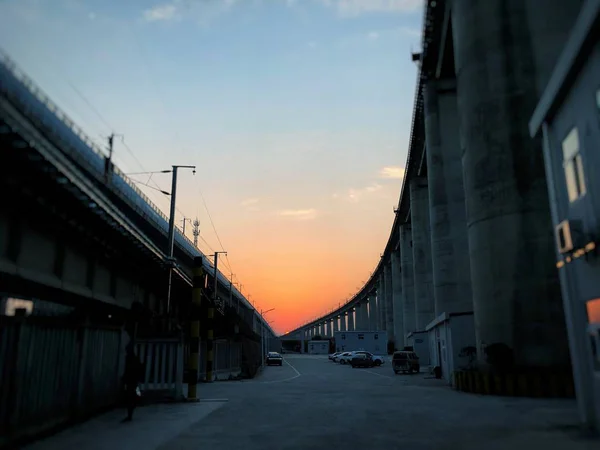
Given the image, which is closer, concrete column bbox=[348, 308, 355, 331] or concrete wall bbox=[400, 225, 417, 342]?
concrete wall bbox=[400, 225, 417, 342]

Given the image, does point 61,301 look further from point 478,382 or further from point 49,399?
point 478,382

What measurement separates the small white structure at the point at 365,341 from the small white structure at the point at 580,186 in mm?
75418

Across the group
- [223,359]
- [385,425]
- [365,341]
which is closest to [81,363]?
[385,425]

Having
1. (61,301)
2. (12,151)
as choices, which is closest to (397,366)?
(61,301)

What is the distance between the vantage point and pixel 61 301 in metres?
19.9

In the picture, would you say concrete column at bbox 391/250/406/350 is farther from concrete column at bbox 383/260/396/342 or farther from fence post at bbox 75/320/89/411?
fence post at bbox 75/320/89/411

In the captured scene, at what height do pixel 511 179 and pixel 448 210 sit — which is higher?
pixel 448 210

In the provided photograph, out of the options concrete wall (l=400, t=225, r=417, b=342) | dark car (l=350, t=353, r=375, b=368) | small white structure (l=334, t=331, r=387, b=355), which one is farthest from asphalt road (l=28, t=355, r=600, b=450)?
small white structure (l=334, t=331, r=387, b=355)

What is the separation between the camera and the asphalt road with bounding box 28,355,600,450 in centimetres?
1037

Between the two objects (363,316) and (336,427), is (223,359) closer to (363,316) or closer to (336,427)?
(336,427)

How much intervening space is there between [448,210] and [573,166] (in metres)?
33.8

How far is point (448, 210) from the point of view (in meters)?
46.1

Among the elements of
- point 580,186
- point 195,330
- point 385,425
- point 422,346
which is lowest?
point 385,425

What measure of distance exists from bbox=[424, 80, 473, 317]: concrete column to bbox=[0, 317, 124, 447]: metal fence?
36266 mm
